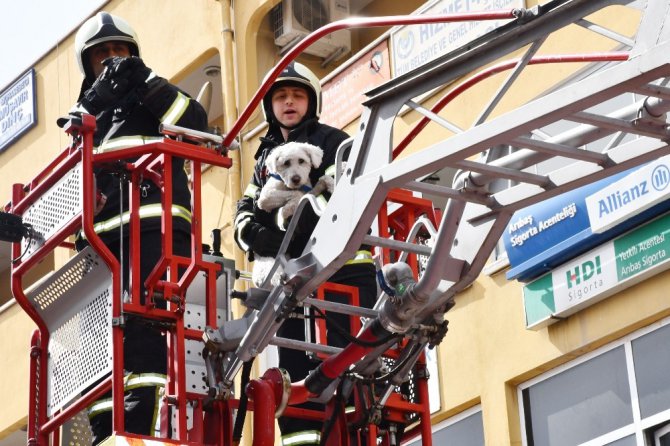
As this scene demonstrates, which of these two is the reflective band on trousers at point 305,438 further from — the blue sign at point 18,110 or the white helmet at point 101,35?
the blue sign at point 18,110

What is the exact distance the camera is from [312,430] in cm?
894

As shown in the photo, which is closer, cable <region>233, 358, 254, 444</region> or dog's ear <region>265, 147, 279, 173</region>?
cable <region>233, 358, 254, 444</region>

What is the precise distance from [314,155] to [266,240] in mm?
513

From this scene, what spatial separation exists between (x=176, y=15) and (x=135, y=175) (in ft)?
44.1

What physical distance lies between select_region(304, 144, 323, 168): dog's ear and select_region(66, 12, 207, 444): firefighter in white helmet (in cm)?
67

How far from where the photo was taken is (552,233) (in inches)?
588

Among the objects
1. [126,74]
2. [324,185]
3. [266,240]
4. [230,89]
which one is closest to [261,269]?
[266,240]

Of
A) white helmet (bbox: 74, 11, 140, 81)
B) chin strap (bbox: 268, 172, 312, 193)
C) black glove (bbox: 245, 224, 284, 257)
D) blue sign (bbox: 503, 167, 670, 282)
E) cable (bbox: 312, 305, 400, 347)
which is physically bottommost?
cable (bbox: 312, 305, 400, 347)

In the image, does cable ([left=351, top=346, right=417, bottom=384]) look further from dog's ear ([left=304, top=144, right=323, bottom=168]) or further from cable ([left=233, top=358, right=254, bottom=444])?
dog's ear ([left=304, top=144, right=323, bottom=168])

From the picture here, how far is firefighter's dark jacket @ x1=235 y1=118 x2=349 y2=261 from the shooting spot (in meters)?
9.27

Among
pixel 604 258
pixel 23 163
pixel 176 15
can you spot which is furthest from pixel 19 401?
pixel 604 258

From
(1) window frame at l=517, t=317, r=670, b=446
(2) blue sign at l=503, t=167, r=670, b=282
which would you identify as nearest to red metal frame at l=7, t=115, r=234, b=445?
(2) blue sign at l=503, t=167, r=670, b=282

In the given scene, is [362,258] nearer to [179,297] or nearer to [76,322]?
[179,297]

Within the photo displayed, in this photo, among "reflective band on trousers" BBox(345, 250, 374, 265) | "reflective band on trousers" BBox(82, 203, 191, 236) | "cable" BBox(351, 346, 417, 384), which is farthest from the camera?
"reflective band on trousers" BBox(345, 250, 374, 265)
